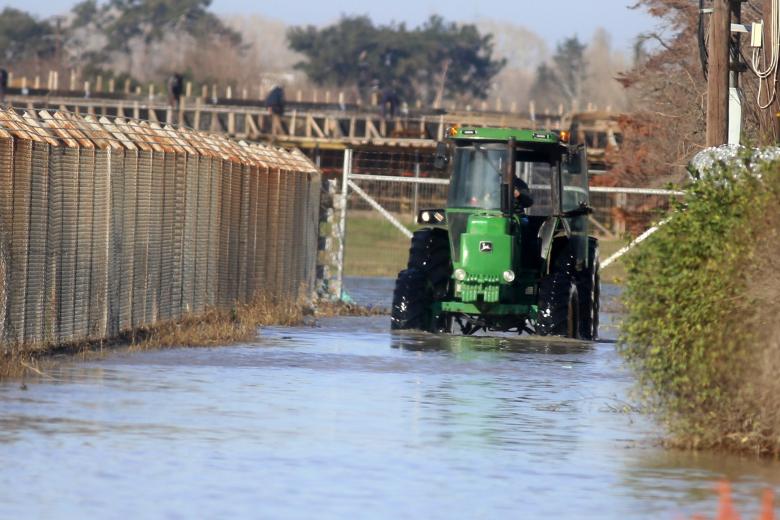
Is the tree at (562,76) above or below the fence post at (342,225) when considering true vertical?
→ above

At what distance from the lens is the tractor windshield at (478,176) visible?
24344mm

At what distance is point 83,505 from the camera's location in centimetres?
1096

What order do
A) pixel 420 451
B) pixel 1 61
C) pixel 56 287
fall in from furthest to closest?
pixel 1 61 → pixel 56 287 → pixel 420 451

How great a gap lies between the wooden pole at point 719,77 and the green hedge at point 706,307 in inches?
389

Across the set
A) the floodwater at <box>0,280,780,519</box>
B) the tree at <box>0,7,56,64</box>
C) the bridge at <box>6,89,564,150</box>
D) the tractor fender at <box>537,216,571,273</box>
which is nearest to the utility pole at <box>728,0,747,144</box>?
the tractor fender at <box>537,216,571,273</box>

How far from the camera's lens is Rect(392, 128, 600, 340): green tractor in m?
23.7

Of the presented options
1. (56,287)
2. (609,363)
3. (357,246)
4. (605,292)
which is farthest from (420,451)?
(357,246)

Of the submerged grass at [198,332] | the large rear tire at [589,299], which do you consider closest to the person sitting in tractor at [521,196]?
the large rear tire at [589,299]

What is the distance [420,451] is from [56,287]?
21.9 ft

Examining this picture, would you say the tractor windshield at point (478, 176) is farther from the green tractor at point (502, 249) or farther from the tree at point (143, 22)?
the tree at point (143, 22)

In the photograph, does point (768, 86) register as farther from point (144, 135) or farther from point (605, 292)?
point (605, 292)

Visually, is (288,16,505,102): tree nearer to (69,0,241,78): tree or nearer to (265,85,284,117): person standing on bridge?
(69,0,241,78): tree

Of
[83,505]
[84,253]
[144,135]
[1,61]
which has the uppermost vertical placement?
[1,61]

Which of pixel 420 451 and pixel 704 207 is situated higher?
pixel 704 207
